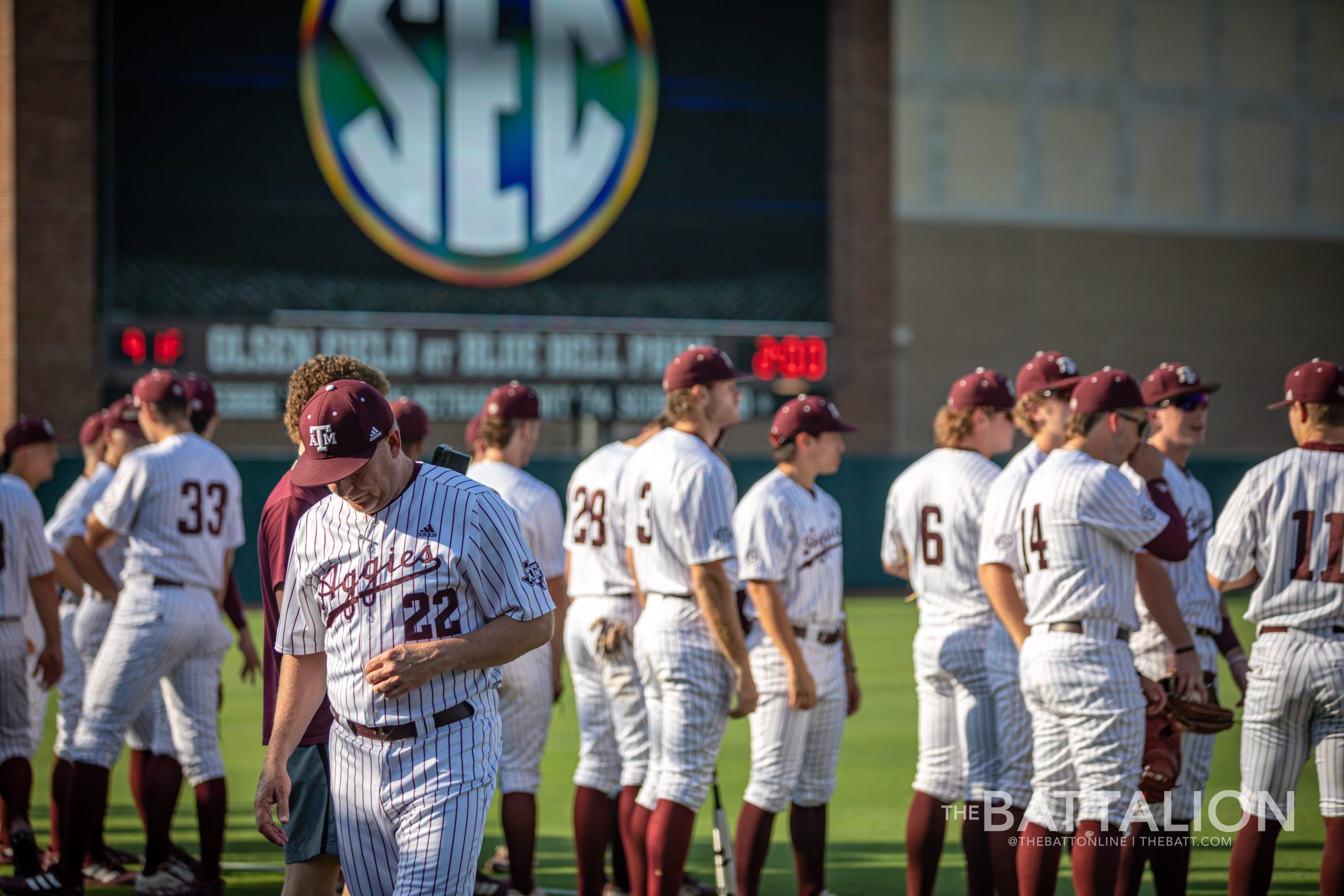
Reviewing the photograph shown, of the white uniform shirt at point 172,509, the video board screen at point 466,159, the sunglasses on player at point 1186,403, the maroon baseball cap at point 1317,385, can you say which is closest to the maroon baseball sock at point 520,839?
the white uniform shirt at point 172,509

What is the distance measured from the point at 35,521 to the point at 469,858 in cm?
366

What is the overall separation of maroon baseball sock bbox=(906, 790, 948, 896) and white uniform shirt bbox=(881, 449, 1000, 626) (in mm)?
765

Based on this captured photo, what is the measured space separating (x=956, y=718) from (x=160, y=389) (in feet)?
12.3

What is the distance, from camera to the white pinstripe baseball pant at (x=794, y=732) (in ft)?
18.9

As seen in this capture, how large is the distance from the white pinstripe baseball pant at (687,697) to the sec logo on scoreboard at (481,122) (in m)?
14.3

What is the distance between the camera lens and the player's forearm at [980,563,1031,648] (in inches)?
215

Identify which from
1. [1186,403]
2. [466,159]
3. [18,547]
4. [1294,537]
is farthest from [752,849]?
[466,159]

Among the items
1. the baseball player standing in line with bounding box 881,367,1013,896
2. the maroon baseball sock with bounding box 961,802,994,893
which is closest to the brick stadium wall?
the baseball player standing in line with bounding box 881,367,1013,896

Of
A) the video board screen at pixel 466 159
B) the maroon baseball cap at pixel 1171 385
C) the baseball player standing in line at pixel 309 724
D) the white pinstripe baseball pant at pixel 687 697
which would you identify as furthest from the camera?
the video board screen at pixel 466 159

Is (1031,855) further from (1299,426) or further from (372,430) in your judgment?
(372,430)

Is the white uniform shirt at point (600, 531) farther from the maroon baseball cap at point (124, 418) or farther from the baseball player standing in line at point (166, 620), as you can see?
the maroon baseball cap at point (124, 418)

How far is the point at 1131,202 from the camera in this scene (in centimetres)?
2920

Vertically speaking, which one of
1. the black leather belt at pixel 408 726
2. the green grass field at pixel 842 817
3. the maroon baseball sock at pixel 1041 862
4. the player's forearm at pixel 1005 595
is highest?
the player's forearm at pixel 1005 595

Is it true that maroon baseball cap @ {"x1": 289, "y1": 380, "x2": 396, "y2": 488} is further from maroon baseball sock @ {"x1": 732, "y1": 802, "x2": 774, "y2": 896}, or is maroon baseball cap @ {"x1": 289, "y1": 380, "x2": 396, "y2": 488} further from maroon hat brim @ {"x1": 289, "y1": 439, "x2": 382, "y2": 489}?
maroon baseball sock @ {"x1": 732, "y1": 802, "x2": 774, "y2": 896}
